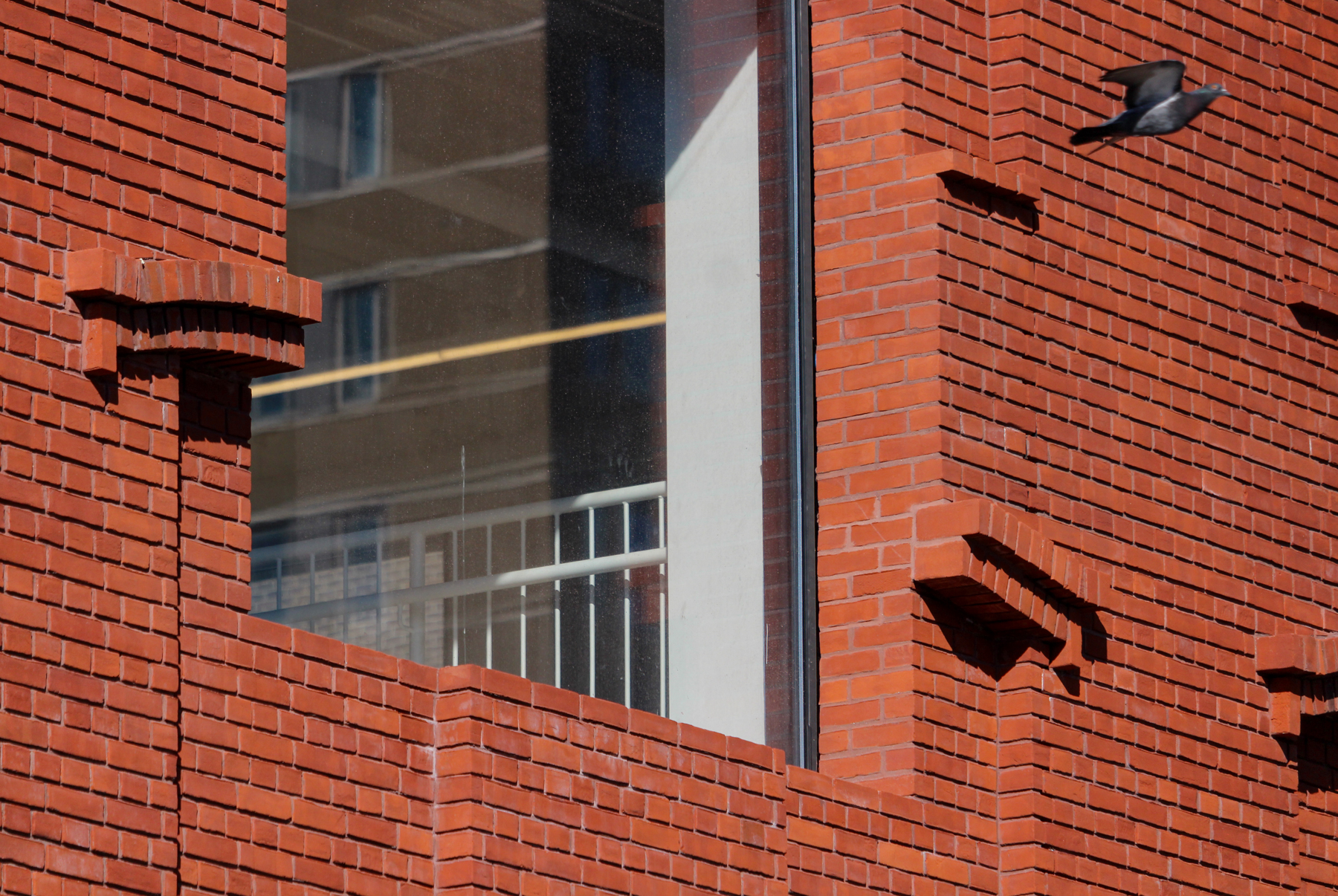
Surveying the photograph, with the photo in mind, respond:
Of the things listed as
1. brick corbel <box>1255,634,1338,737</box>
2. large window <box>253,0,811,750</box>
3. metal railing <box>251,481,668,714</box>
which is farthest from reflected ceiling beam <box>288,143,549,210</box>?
brick corbel <box>1255,634,1338,737</box>

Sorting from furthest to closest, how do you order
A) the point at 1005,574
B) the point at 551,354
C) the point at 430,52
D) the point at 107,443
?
the point at 1005,574 → the point at 551,354 → the point at 430,52 → the point at 107,443

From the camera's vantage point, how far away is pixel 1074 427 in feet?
34.7

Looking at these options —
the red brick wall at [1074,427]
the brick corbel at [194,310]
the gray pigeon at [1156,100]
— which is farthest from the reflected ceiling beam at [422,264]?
the gray pigeon at [1156,100]

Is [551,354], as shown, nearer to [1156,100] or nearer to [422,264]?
[422,264]

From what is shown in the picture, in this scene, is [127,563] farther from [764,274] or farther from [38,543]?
[764,274]

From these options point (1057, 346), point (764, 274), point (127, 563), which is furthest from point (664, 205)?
point (127, 563)

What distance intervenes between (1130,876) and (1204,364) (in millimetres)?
2170

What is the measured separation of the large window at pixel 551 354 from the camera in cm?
860

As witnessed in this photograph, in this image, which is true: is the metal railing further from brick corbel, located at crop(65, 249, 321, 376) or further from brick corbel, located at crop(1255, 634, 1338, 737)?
brick corbel, located at crop(1255, 634, 1338, 737)

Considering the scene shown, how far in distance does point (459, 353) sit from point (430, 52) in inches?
38.6

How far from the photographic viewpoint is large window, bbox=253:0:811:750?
8602mm

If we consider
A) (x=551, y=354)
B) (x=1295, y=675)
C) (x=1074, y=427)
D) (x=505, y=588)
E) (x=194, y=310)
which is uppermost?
(x=1074, y=427)

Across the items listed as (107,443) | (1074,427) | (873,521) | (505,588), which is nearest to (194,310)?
(107,443)

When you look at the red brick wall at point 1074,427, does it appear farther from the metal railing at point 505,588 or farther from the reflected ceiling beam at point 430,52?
the reflected ceiling beam at point 430,52
